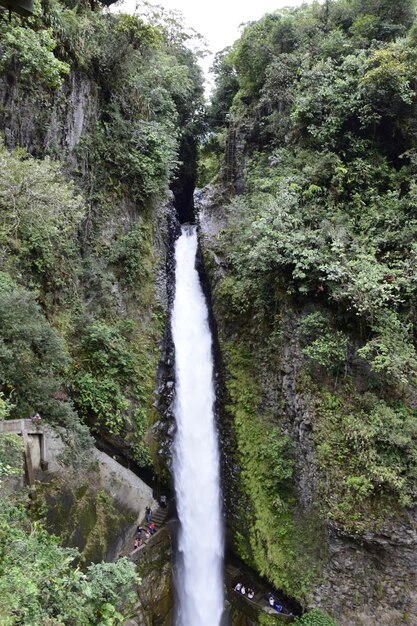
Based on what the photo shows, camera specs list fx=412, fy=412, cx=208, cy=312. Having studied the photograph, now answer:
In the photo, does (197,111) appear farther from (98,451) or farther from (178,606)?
(178,606)

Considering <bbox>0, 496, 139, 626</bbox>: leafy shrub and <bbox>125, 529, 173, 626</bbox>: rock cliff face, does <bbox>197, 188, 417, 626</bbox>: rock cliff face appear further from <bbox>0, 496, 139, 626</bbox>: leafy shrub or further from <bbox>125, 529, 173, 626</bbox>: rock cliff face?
<bbox>0, 496, 139, 626</bbox>: leafy shrub

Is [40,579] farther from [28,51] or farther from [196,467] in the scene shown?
[28,51]

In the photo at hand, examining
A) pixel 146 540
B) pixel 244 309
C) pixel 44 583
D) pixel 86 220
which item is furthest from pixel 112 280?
pixel 44 583

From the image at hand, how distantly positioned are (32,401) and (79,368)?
2.92m

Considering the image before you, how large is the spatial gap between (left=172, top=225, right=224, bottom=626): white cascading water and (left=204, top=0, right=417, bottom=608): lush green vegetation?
104 cm

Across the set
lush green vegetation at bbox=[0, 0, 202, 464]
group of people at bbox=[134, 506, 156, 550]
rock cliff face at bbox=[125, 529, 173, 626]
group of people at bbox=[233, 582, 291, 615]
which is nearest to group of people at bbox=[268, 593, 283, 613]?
group of people at bbox=[233, 582, 291, 615]

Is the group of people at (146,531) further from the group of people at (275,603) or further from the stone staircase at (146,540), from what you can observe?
the group of people at (275,603)

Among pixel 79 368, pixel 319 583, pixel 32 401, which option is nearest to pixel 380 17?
pixel 79 368

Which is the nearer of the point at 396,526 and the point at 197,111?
the point at 396,526

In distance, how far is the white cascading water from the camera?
11.1 meters

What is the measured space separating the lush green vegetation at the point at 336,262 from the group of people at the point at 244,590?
0.76m

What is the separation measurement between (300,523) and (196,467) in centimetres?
352

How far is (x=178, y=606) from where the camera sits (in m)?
10.9

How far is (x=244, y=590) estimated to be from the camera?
10.9 m
